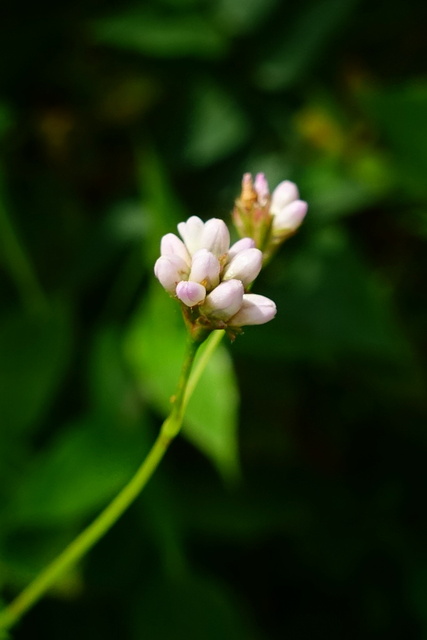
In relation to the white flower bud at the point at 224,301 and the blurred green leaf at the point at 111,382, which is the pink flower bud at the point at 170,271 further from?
the blurred green leaf at the point at 111,382

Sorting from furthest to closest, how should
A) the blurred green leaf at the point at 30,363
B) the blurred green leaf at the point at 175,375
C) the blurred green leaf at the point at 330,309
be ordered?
the blurred green leaf at the point at 330,309 → the blurred green leaf at the point at 30,363 → the blurred green leaf at the point at 175,375

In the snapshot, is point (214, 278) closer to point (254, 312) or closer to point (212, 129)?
point (254, 312)

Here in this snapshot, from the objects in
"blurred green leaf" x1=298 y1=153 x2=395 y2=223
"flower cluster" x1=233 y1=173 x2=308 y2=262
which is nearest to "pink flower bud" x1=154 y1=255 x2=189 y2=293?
"flower cluster" x1=233 y1=173 x2=308 y2=262

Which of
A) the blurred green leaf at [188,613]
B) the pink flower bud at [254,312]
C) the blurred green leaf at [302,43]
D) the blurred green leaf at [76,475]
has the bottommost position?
the blurred green leaf at [188,613]

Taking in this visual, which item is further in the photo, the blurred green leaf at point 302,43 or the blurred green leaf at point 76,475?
the blurred green leaf at point 302,43

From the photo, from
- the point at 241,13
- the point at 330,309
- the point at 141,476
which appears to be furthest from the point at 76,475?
the point at 241,13

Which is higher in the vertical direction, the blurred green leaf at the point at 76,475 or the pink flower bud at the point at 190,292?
the pink flower bud at the point at 190,292

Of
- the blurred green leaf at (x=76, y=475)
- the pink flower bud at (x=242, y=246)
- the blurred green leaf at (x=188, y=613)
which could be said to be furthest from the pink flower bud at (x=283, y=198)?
the blurred green leaf at (x=188, y=613)
